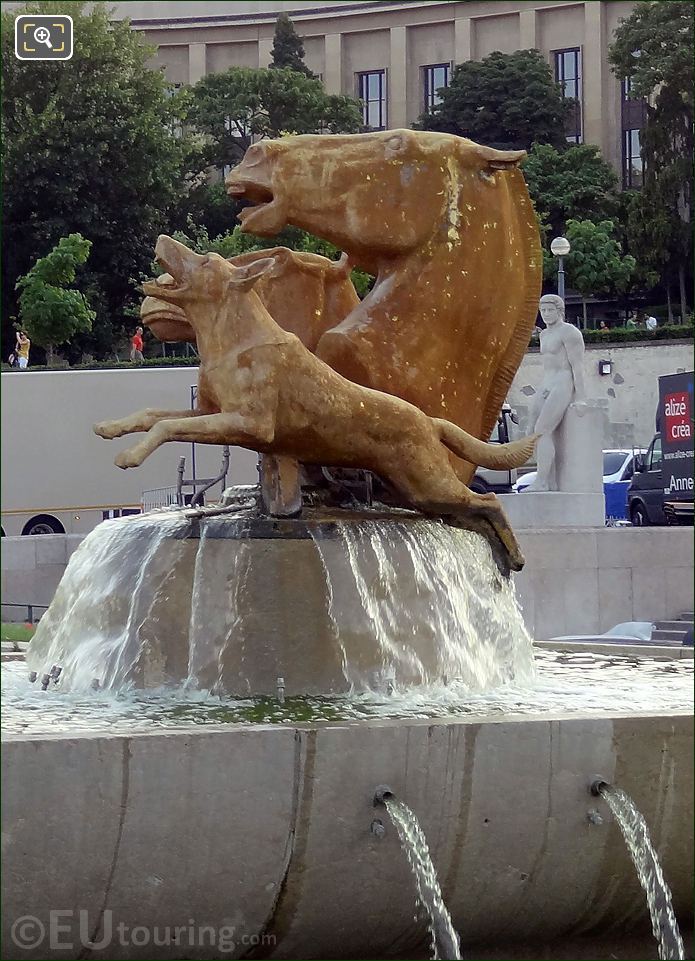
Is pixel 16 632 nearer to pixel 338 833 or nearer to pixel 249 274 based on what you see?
pixel 249 274

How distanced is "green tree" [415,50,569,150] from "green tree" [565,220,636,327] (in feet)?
14.8

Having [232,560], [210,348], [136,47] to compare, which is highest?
[136,47]

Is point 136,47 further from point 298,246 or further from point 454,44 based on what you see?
point 454,44

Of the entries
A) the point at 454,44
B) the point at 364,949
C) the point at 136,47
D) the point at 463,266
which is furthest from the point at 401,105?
the point at 364,949

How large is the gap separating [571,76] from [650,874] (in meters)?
48.2

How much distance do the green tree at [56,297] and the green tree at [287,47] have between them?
19216 mm

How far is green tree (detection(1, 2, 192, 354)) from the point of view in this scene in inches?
1412

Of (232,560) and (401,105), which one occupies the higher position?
(401,105)

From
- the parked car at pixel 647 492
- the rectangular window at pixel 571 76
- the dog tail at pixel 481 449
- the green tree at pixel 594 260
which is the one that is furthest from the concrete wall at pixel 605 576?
the rectangular window at pixel 571 76

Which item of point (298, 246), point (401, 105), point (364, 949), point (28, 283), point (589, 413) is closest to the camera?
point (364, 949)

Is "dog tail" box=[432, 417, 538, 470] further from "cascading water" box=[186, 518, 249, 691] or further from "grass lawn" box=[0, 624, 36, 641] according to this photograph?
"grass lawn" box=[0, 624, 36, 641]

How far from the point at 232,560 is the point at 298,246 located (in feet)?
103

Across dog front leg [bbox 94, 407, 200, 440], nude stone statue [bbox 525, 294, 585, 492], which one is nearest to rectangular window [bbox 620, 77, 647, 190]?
nude stone statue [bbox 525, 294, 585, 492]

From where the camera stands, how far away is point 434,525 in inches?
289
